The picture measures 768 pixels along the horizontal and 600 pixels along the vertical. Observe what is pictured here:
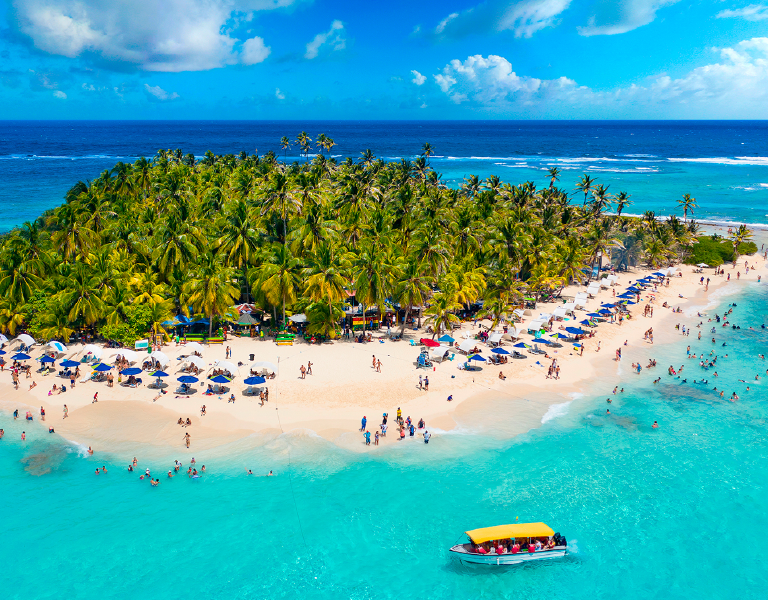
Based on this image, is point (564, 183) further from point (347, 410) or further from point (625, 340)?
point (347, 410)

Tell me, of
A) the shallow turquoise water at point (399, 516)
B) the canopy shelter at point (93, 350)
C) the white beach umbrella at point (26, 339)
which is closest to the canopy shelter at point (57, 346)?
the canopy shelter at point (93, 350)

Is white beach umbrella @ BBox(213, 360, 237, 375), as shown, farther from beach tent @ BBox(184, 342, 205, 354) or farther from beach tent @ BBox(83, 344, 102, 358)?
beach tent @ BBox(83, 344, 102, 358)

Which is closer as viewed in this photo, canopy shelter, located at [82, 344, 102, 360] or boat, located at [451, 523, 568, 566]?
boat, located at [451, 523, 568, 566]

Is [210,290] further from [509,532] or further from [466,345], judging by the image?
[509,532]

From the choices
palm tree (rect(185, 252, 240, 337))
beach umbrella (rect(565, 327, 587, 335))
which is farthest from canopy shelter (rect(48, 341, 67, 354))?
beach umbrella (rect(565, 327, 587, 335))

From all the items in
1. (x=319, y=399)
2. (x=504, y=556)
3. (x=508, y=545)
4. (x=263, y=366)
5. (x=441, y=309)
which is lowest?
(x=504, y=556)

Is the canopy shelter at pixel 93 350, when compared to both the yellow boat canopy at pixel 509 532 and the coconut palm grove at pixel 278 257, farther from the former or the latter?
the yellow boat canopy at pixel 509 532

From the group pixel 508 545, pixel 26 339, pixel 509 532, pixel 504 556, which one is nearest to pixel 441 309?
pixel 509 532
